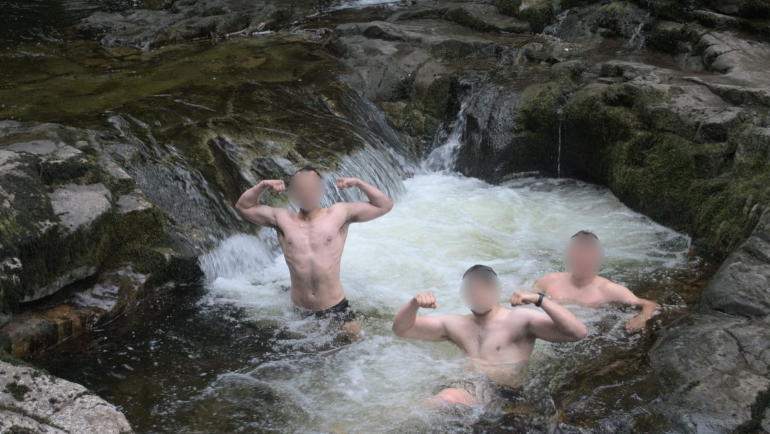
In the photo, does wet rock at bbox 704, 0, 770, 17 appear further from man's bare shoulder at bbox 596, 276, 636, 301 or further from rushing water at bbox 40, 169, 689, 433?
man's bare shoulder at bbox 596, 276, 636, 301

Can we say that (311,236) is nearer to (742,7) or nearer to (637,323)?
(637,323)

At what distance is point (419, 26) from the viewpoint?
36.9 feet

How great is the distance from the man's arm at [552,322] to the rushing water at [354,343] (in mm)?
421

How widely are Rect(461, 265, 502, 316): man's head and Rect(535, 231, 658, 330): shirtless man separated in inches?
54.1

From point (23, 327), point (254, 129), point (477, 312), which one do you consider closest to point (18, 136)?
point (23, 327)

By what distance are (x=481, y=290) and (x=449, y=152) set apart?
18.7ft

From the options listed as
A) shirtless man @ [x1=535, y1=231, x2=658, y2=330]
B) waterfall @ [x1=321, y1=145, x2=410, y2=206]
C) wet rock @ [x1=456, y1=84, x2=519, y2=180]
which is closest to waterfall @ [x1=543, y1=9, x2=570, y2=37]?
wet rock @ [x1=456, y1=84, x2=519, y2=180]

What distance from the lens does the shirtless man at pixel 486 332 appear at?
3848 mm

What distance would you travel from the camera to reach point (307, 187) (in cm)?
489

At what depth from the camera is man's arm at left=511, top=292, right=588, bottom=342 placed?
3584 mm

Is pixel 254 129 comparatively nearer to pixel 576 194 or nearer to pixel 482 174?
pixel 482 174

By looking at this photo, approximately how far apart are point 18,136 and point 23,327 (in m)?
1.80

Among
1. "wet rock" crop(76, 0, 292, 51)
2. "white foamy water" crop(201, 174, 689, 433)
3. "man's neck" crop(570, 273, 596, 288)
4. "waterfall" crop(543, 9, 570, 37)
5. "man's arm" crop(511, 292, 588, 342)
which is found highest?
"wet rock" crop(76, 0, 292, 51)

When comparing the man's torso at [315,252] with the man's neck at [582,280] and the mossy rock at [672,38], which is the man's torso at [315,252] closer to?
the man's neck at [582,280]
